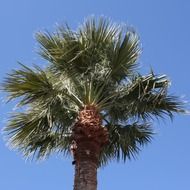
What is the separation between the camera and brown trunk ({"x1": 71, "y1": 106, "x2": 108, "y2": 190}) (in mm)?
12008

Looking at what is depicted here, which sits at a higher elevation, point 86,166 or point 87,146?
point 87,146

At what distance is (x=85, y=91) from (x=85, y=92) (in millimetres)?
33

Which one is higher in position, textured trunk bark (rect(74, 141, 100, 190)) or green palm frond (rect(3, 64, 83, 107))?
green palm frond (rect(3, 64, 83, 107))

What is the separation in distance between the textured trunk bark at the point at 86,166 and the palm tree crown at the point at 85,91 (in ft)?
4.21

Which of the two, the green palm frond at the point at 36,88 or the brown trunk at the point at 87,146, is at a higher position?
the green palm frond at the point at 36,88

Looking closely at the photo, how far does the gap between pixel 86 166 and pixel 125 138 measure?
226 centimetres

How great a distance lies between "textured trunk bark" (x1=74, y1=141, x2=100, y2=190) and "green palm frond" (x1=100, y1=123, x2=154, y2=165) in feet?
6.05

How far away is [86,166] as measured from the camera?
12141 mm

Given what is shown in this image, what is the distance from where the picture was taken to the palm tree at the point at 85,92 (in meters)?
13.6

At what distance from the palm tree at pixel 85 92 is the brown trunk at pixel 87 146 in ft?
2.08

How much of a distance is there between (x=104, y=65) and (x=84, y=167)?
291 cm

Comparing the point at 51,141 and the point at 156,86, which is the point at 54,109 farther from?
the point at 156,86

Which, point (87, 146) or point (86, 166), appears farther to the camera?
point (87, 146)

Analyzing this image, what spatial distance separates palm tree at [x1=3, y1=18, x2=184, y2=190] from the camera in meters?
13.6
